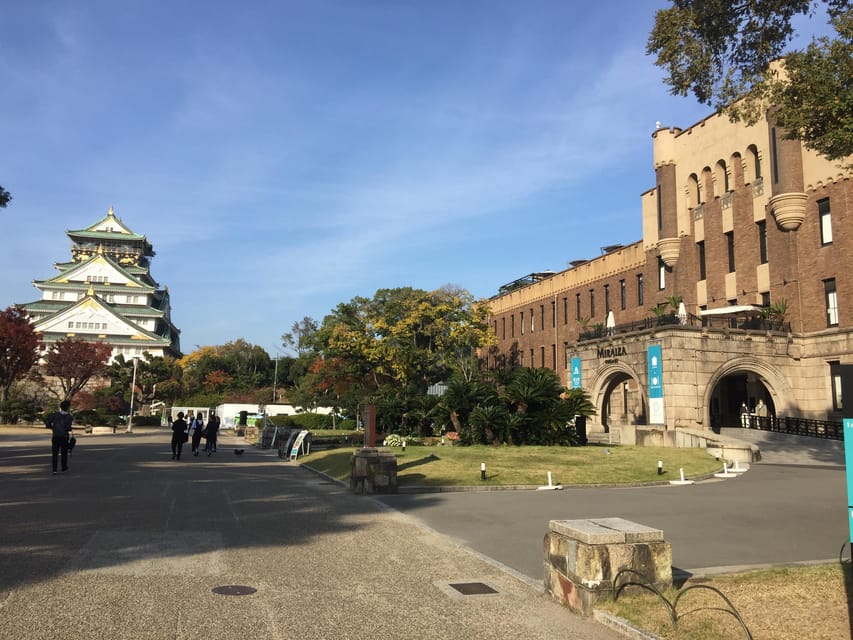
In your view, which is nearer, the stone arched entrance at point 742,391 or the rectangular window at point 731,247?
the stone arched entrance at point 742,391

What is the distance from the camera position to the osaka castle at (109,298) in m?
96.6

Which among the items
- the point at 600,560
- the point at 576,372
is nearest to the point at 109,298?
the point at 576,372

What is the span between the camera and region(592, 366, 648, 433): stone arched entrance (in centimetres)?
3838

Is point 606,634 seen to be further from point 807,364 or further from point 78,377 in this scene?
point 78,377

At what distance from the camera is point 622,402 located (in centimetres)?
4988

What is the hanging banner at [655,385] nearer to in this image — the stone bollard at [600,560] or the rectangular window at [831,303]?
the rectangular window at [831,303]

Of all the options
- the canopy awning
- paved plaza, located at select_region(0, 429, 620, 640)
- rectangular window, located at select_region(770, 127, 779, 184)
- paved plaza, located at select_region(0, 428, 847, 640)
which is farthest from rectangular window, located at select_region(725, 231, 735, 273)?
paved plaza, located at select_region(0, 429, 620, 640)

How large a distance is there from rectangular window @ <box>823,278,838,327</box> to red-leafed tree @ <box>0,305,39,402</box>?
51565mm

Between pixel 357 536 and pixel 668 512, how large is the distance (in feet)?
20.8

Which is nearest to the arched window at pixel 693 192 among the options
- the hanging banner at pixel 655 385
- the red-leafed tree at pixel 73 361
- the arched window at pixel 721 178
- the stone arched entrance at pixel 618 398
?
the arched window at pixel 721 178

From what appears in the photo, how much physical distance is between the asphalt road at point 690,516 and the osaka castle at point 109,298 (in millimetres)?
86714

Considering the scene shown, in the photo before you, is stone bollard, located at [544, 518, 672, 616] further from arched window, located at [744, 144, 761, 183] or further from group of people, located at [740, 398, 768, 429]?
arched window, located at [744, 144, 761, 183]

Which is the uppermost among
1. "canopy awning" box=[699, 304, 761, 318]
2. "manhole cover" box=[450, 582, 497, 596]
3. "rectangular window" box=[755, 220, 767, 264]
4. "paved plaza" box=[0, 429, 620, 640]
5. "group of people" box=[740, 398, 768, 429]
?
"rectangular window" box=[755, 220, 767, 264]

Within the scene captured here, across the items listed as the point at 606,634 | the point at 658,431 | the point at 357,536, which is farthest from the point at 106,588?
the point at 658,431
